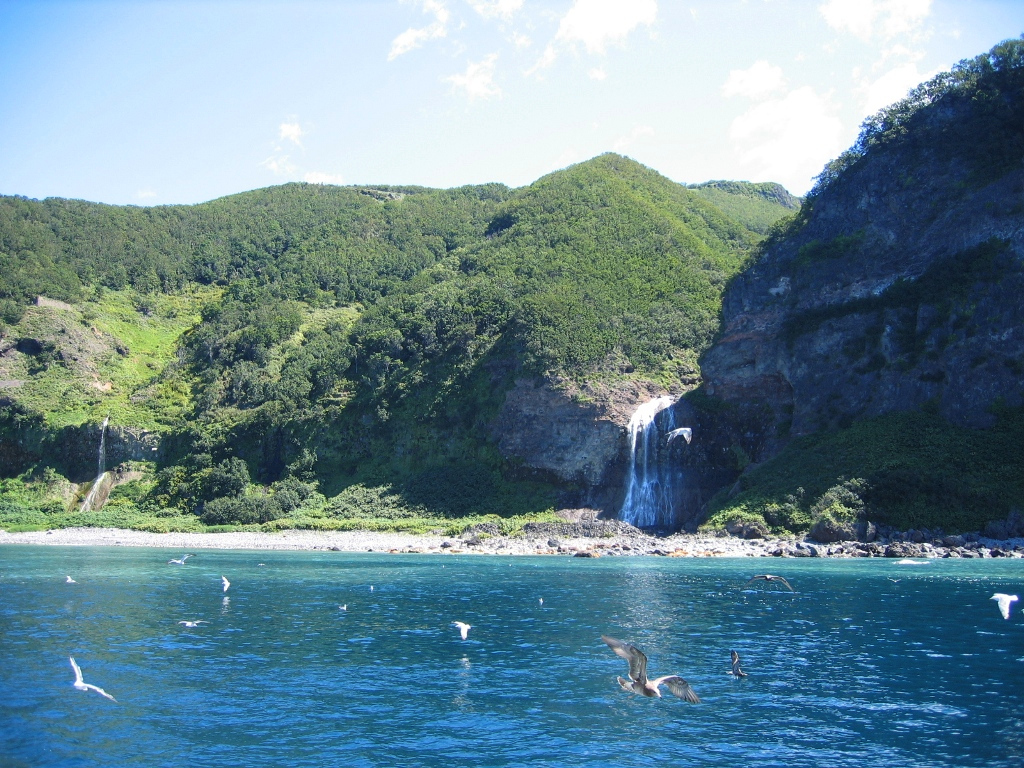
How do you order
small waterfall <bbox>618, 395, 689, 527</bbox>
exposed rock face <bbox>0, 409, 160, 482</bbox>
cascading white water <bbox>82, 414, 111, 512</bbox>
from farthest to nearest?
1. exposed rock face <bbox>0, 409, 160, 482</bbox>
2. cascading white water <bbox>82, 414, 111, 512</bbox>
3. small waterfall <bbox>618, 395, 689, 527</bbox>

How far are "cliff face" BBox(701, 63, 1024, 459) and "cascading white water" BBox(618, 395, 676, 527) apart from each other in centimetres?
629

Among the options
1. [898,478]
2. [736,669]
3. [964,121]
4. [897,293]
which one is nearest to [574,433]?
[897,293]

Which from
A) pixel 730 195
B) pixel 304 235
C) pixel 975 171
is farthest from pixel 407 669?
pixel 730 195

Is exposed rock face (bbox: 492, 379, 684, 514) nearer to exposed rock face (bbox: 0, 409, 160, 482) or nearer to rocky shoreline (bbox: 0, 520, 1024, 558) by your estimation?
rocky shoreline (bbox: 0, 520, 1024, 558)

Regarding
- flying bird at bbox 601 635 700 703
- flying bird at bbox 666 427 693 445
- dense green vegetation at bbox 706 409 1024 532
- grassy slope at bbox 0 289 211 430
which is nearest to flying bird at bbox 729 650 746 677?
flying bird at bbox 601 635 700 703

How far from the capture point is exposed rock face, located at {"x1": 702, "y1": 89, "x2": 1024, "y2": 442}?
2366 inches

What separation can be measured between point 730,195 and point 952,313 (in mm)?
107549

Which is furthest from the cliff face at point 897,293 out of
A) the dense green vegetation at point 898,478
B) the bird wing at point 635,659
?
the bird wing at point 635,659

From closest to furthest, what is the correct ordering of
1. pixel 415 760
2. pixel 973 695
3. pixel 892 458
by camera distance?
pixel 415 760, pixel 973 695, pixel 892 458

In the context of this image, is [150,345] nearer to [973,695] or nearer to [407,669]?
[407,669]

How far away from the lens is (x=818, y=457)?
6059 centimetres

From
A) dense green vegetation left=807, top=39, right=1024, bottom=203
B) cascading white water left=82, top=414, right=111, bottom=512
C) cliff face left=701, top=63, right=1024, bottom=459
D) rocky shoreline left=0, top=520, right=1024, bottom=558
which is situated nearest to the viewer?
rocky shoreline left=0, top=520, right=1024, bottom=558

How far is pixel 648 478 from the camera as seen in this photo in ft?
235

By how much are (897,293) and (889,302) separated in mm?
927
